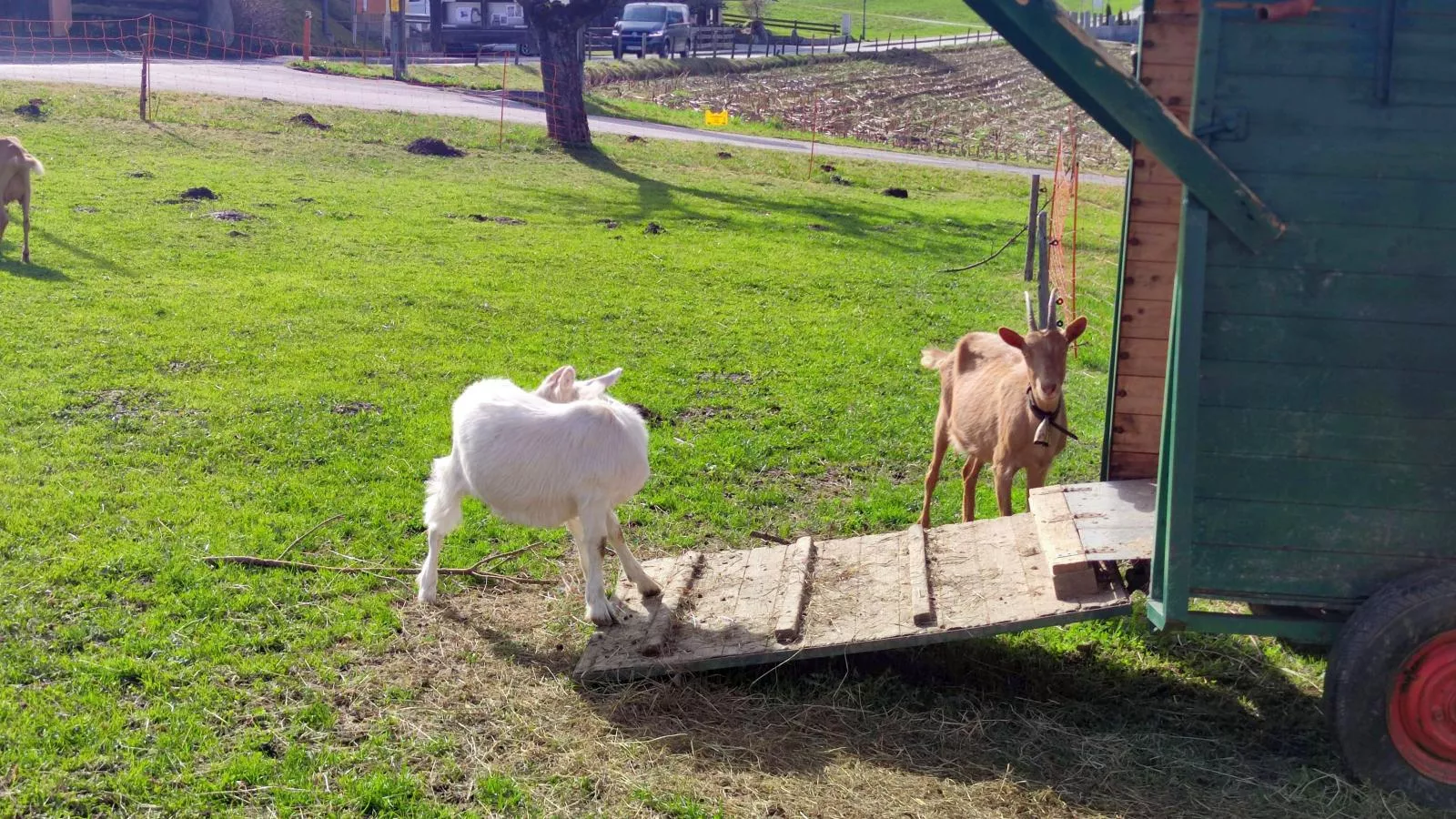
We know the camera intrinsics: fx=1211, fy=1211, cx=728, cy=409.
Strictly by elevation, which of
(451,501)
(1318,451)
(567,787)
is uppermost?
(1318,451)

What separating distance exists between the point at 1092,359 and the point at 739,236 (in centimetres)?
669

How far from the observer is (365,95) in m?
28.6

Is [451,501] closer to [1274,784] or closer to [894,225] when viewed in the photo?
[1274,784]

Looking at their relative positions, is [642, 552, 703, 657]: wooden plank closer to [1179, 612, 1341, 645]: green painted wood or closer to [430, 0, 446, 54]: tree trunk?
[1179, 612, 1341, 645]: green painted wood

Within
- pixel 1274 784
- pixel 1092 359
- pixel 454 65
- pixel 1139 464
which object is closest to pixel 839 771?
pixel 1274 784

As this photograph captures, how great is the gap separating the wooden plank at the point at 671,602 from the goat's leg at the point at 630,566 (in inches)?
2.9

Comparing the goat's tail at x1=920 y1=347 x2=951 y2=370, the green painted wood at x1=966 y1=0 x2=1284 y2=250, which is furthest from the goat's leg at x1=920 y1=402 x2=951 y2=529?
the green painted wood at x1=966 y1=0 x2=1284 y2=250

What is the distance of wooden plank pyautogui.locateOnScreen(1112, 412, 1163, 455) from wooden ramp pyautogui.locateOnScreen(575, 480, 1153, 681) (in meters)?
0.25

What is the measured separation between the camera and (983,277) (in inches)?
616

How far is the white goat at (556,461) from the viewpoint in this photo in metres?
5.75

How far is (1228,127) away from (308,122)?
21691mm

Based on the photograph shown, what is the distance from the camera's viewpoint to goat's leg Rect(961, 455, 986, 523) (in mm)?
7645

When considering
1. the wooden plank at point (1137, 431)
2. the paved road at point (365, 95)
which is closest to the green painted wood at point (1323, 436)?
the wooden plank at point (1137, 431)

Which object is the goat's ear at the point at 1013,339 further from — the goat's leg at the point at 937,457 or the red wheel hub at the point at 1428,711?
the red wheel hub at the point at 1428,711
